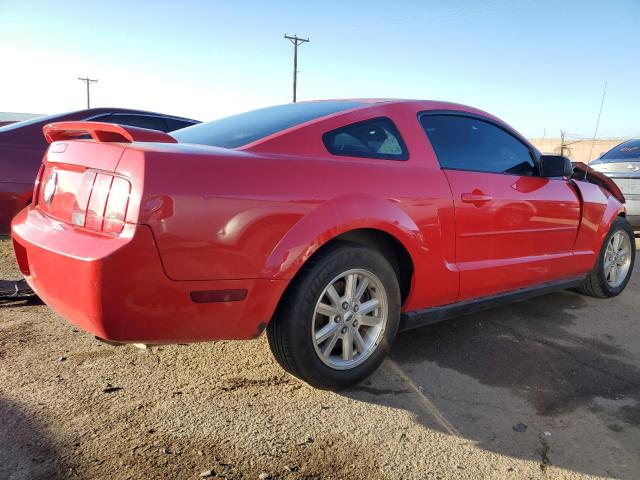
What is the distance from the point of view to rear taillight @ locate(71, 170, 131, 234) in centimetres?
193

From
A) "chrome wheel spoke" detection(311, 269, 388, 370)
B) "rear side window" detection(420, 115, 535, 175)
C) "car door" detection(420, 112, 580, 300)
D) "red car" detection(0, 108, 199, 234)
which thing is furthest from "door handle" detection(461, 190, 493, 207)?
"red car" detection(0, 108, 199, 234)

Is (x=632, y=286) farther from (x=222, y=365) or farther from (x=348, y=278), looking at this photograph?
(x=222, y=365)

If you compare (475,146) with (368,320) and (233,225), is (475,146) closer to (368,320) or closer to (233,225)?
(368,320)

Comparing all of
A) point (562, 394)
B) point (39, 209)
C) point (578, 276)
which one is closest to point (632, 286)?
point (578, 276)

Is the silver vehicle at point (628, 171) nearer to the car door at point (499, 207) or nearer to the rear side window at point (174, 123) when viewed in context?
the car door at point (499, 207)

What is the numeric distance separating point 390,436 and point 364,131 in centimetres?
154

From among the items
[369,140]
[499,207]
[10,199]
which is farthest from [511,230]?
[10,199]

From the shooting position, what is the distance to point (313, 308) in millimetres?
2355

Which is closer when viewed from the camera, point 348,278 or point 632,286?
point 348,278

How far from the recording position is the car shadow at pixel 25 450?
1.86 metres

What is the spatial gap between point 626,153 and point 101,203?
25.2 feet

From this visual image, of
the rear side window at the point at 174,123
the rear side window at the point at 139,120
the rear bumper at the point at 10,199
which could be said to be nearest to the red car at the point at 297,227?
the rear bumper at the point at 10,199

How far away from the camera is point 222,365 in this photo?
9.21 ft

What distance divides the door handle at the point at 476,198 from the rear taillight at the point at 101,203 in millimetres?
1894
